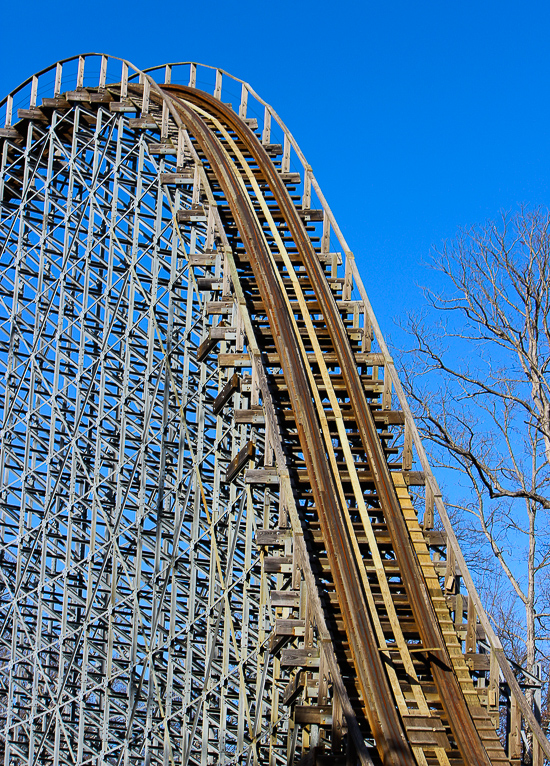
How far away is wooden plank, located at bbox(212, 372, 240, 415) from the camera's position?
1102 centimetres

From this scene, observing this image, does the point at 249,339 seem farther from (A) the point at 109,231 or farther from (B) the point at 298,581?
(A) the point at 109,231

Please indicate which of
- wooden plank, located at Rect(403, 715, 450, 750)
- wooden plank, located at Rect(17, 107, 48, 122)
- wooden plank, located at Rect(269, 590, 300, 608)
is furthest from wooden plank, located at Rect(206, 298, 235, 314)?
wooden plank, located at Rect(17, 107, 48, 122)

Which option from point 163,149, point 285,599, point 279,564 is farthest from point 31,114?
point 285,599

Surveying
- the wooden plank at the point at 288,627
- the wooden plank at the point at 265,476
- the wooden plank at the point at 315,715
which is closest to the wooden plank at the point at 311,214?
the wooden plank at the point at 265,476

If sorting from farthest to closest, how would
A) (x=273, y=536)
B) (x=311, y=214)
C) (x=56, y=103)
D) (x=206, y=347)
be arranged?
(x=56, y=103)
(x=311, y=214)
(x=206, y=347)
(x=273, y=536)

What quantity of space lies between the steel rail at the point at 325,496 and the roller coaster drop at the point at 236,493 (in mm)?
28

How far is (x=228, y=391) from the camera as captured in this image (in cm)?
1127

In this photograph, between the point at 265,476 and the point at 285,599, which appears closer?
the point at 285,599

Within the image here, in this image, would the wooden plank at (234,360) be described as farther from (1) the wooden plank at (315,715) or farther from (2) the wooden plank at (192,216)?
(1) the wooden plank at (315,715)

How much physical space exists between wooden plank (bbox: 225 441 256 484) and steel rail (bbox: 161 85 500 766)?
1.26 m

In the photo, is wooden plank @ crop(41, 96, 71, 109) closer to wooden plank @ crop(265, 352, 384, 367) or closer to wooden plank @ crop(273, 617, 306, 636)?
wooden plank @ crop(265, 352, 384, 367)

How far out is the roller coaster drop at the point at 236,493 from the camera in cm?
885

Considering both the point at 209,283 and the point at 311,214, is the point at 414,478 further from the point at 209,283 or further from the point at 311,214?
the point at 311,214

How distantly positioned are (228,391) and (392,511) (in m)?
2.39
